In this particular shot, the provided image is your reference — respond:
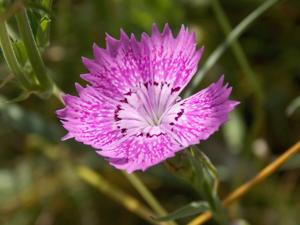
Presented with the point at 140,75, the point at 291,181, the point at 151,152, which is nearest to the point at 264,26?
the point at 291,181

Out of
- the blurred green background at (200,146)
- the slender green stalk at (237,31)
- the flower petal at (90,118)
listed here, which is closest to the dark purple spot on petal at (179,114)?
the flower petal at (90,118)

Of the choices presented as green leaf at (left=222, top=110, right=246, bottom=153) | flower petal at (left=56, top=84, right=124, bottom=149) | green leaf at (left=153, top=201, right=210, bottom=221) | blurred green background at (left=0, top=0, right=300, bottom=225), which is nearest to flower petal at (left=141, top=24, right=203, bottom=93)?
flower petal at (left=56, top=84, right=124, bottom=149)

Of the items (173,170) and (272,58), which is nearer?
(173,170)

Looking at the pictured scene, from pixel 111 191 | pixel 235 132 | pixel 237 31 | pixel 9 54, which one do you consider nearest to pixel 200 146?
pixel 235 132

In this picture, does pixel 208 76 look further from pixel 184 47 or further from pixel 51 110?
pixel 184 47

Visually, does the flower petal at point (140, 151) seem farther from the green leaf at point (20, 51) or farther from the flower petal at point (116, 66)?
the green leaf at point (20, 51)

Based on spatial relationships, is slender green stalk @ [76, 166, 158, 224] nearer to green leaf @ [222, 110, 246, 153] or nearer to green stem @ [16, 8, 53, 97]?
green leaf @ [222, 110, 246, 153]

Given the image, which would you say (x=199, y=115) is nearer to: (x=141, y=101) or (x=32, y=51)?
(x=141, y=101)
